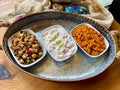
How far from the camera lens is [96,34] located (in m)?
0.80

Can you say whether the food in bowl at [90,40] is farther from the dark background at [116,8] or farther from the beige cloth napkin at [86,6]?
the dark background at [116,8]

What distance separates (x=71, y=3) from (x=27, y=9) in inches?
8.1

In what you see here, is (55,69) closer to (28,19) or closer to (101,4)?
(28,19)

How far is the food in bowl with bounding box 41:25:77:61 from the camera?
74 cm

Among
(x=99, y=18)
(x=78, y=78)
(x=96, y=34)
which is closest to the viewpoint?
(x=78, y=78)

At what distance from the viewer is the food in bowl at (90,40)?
75 cm

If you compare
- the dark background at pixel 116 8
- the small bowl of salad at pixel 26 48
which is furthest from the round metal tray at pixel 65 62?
the dark background at pixel 116 8

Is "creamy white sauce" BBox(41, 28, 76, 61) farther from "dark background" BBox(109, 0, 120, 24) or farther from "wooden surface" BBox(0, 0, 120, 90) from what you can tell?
"dark background" BBox(109, 0, 120, 24)

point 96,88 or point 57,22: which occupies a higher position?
point 57,22

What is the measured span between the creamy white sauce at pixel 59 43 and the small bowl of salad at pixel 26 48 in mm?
30

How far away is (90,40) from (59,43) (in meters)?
0.12

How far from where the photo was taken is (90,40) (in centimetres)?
78

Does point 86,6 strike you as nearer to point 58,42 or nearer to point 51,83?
point 58,42

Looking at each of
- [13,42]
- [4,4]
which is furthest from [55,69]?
[4,4]
